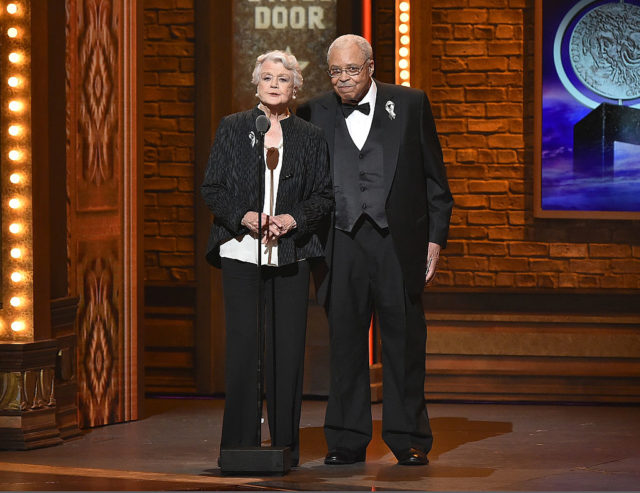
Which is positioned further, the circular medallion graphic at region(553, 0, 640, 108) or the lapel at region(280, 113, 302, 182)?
the circular medallion graphic at region(553, 0, 640, 108)

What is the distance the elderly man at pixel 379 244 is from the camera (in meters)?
5.38

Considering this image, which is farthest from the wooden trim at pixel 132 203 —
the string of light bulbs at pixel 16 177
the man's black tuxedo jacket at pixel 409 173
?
the man's black tuxedo jacket at pixel 409 173

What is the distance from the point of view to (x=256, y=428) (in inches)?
206

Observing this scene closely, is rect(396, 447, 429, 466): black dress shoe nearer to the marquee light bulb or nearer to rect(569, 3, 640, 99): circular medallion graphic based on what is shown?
the marquee light bulb

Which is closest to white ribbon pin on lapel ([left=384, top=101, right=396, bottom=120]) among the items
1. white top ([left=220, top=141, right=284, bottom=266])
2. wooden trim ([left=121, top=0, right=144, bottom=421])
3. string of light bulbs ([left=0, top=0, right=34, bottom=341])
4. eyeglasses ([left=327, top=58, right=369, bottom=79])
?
eyeglasses ([left=327, top=58, right=369, bottom=79])

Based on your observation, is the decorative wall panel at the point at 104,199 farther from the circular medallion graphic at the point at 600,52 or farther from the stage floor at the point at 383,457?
the circular medallion graphic at the point at 600,52

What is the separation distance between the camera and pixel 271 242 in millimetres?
5184

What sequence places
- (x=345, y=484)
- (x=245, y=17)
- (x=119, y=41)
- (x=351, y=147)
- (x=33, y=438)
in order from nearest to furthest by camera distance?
(x=345, y=484), (x=351, y=147), (x=33, y=438), (x=119, y=41), (x=245, y=17)

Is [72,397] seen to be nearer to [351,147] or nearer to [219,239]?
[219,239]

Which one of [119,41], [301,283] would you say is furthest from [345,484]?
[119,41]

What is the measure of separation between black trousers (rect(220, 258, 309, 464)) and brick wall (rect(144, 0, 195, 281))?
2.64m

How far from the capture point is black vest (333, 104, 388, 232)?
17.6 feet

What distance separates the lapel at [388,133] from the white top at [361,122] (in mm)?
22

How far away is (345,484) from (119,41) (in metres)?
2.70
